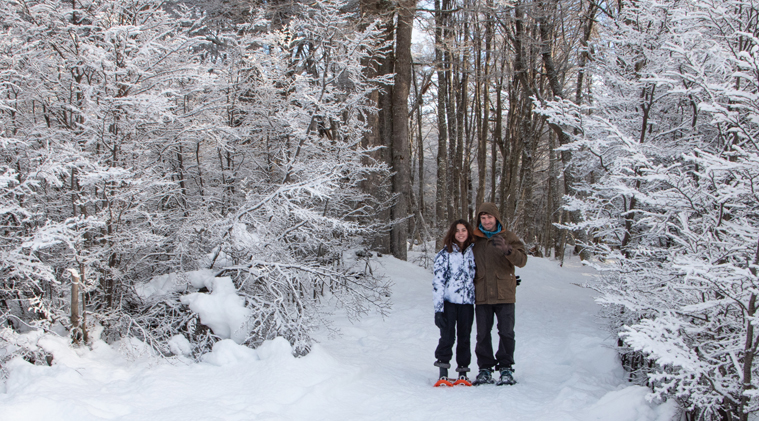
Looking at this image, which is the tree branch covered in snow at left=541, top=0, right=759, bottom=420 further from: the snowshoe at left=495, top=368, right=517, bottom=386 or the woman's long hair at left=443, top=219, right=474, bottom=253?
the woman's long hair at left=443, top=219, right=474, bottom=253

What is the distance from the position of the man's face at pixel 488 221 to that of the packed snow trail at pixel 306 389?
4.94 feet

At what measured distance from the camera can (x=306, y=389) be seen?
381 cm

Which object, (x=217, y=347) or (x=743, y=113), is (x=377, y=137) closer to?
(x=217, y=347)

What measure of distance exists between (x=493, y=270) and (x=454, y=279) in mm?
389

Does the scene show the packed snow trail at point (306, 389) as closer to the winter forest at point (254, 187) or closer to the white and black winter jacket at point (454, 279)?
the winter forest at point (254, 187)

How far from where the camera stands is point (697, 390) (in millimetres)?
2955

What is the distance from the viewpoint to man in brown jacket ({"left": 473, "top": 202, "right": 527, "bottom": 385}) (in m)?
4.46

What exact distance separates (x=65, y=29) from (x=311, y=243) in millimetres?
3591

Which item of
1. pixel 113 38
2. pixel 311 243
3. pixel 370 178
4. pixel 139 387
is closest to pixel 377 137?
pixel 370 178

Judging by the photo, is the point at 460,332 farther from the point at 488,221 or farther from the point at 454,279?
the point at 488,221

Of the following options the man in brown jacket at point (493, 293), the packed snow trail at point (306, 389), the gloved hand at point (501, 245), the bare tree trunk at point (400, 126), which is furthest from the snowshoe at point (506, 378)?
the bare tree trunk at point (400, 126)

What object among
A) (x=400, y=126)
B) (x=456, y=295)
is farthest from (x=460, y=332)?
(x=400, y=126)

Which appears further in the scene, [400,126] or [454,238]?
[400,126]

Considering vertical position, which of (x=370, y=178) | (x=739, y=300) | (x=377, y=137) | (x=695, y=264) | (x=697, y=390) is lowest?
(x=697, y=390)
